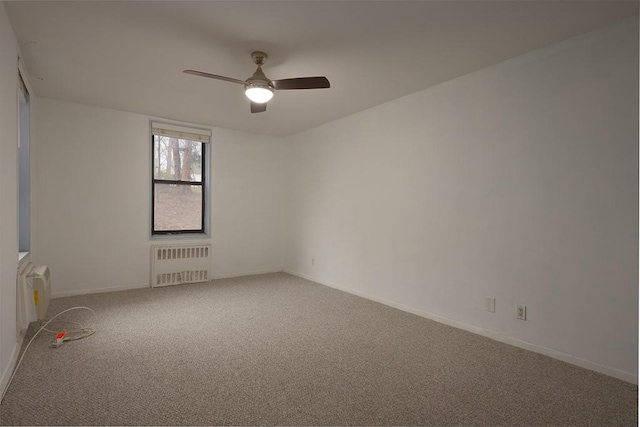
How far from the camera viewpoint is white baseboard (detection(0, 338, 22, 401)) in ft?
6.47

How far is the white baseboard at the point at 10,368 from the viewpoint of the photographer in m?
1.97

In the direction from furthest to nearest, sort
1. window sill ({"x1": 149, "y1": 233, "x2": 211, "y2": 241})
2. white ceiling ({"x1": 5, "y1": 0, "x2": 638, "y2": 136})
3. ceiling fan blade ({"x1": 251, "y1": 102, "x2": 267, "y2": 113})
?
1. window sill ({"x1": 149, "y1": 233, "x2": 211, "y2": 241})
2. ceiling fan blade ({"x1": 251, "y1": 102, "x2": 267, "y2": 113})
3. white ceiling ({"x1": 5, "y1": 0, "x2": 638, "y2": 136})

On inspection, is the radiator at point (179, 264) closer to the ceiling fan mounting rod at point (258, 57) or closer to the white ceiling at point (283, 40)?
Result: the white ceiling at point (283, 40)

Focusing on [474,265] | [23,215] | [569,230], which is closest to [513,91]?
[569,230]

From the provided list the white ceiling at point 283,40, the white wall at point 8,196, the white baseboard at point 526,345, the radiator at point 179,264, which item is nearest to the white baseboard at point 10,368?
the white wall at point 8,196

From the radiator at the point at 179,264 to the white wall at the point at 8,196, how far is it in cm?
212

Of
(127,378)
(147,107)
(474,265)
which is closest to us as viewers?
(127,378)

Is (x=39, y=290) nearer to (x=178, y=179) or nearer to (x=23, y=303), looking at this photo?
(x=23, y=303)

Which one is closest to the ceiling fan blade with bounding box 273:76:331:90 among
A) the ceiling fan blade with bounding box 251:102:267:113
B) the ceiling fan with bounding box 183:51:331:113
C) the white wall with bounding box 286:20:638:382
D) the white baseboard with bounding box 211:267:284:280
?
the ceiling fan with bounding box 183:51:331:113

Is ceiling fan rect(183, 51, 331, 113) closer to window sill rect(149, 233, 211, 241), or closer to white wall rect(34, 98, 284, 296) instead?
white wall rect(34, 98, 284, 296)

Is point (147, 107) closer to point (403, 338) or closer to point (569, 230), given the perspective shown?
point (403, 338)

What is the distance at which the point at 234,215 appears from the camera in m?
5.36

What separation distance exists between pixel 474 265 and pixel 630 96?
1625mm

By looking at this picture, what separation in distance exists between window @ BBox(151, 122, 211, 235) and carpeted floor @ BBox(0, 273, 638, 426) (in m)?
1.82
